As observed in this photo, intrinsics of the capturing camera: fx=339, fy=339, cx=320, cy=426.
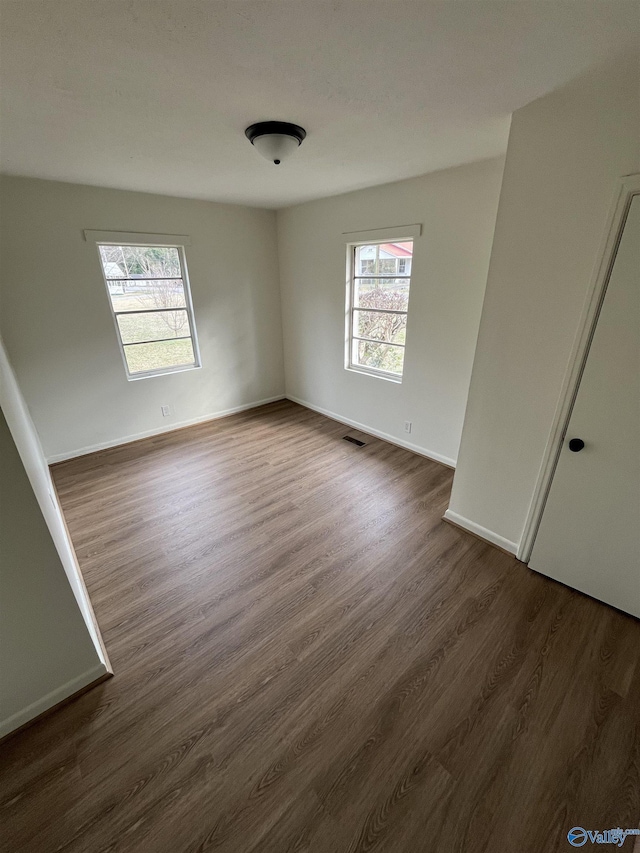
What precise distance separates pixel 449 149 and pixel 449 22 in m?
1.29

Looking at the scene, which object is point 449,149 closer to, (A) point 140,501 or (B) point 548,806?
(B) point 548,806

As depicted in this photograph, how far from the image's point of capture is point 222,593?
2.06 m

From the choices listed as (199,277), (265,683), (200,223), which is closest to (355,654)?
(265,683)

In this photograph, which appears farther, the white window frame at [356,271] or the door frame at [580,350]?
the white window frame at [356,271]

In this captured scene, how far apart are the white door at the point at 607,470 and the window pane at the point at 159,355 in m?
3.91

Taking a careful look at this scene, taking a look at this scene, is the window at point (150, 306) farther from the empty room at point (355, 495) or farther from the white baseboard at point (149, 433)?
the white baseboard at point (149, 433)

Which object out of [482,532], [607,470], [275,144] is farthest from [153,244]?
[607,470]

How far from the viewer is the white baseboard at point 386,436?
3395 mm

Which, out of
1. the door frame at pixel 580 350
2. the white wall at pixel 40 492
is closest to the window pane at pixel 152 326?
the white wall at pixel 40 492

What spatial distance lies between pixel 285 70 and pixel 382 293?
2311 mm

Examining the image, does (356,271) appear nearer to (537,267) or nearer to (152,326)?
(537,267)

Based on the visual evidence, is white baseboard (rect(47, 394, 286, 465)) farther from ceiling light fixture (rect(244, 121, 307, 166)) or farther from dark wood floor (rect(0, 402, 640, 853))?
ceiling light fixture (rect(244, 121, 307, 166))

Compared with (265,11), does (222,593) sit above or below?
below

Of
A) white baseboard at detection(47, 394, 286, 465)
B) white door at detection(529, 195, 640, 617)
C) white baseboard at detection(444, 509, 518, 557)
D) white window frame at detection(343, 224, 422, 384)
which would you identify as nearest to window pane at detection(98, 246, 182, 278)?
white baseboard at detection(47, 394, 286, 465)
